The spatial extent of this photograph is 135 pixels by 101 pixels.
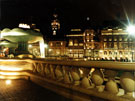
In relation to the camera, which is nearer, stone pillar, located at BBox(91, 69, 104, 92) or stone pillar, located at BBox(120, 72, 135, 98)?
stone pillar, located at BBox(120, 72, 135, 98)

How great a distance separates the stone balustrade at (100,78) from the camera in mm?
2783

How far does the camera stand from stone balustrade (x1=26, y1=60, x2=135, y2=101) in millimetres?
2783

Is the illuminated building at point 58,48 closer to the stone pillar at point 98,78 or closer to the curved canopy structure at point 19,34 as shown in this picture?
the curved canopy structure at point 19,34

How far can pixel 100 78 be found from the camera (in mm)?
3361

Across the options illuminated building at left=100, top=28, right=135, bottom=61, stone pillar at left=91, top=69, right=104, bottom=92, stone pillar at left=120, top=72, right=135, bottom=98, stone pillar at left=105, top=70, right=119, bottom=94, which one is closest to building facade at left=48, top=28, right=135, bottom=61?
illuminated building at left=100, top=28, right=135, bottom=61

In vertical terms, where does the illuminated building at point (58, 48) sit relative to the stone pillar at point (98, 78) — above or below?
above

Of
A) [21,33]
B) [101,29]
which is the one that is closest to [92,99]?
[21,33]

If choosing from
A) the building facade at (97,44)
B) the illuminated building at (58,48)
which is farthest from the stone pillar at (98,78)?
the illuminated building at (58,48)

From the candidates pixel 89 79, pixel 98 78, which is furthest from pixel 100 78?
pixel 89 79

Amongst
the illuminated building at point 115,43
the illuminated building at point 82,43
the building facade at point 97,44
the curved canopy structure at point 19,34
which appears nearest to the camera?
the curved canopy structure at point 19,34

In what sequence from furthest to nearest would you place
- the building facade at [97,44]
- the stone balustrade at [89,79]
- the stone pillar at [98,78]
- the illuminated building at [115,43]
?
the illuminated building at [115,43] < the building facade at [97,44] < the stone pillar at [98,78] < the stone balustrade at [89,79]

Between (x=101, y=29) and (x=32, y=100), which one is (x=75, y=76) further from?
(x=101, y=29)

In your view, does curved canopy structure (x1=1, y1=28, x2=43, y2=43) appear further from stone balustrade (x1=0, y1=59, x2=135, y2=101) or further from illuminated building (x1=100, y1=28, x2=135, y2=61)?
illuminated building (x1=100, y1=28, x2=135, y2=61)

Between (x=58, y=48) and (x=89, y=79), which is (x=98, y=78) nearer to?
(x=89, y=79)
